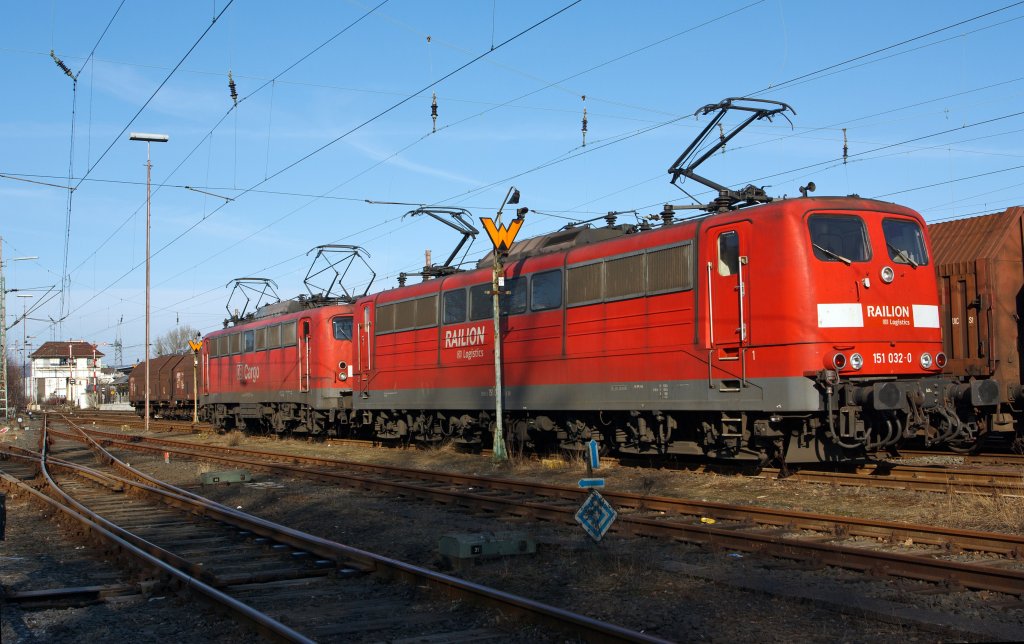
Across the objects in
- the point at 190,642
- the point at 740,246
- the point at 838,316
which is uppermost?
the point at 740,246

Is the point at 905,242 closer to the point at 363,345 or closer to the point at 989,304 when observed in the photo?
the point at 989,304

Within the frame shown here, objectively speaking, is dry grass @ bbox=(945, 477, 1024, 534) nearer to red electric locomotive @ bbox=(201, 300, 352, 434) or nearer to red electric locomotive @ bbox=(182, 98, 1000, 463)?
red electric locomotive @ bbox=(182, 98, 1000, 463)

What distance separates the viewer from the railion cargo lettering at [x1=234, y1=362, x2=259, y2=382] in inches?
1179

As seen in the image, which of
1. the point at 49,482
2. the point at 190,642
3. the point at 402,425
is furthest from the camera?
the point at 402,425

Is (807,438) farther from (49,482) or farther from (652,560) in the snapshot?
(49,482)

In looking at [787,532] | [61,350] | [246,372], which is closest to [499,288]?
[787,532]

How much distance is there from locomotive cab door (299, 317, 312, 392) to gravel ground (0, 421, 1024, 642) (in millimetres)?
11917

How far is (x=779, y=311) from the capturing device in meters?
12.0

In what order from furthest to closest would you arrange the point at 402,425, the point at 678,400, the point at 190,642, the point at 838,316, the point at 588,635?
the point at 402,425, the point at 678,400, the point at 838,316, the point at 190,642, the point at 588,635

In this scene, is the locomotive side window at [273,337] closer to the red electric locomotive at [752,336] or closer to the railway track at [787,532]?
the red electric locomotive at [752,336]

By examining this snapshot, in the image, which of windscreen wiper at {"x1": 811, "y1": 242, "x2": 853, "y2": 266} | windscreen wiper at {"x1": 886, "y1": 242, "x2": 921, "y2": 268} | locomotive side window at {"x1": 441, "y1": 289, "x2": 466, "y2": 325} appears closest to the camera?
windscreen wiper at {"x1": 811, "y1": 242, "x2": 853, "y2": 266}

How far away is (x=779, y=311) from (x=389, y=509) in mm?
5877

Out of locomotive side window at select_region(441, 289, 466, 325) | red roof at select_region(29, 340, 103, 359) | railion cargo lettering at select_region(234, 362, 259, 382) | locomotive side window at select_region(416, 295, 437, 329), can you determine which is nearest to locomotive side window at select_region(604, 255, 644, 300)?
locomotive side window at select_region(441, 289, 466, 325)

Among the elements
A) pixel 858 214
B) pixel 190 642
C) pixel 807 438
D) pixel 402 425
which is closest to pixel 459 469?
pixel 402 425
